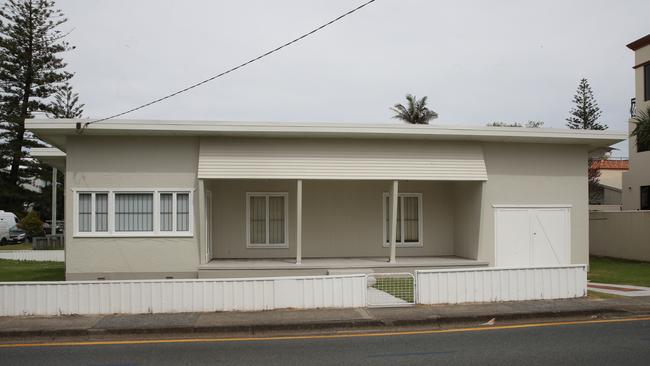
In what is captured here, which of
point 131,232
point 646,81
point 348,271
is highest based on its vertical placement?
point 646,81

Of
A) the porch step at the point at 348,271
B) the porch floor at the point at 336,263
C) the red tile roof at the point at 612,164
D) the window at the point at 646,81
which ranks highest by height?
the window at the point at 646,81

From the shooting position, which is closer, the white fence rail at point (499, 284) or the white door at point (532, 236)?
the white fence rail at point (499, 284)

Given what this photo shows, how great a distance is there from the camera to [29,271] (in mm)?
20609

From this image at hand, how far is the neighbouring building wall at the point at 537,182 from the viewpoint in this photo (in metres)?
17.3

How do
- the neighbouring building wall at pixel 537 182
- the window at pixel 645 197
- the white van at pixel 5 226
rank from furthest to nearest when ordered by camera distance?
1. the white van at pixel 5 226
2. the window at pixel 645 197
3. the neighbouring building wall at pixel 537 182

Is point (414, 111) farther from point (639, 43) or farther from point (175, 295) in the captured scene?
point (175, 295)

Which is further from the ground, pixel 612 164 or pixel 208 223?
pixel 612 164

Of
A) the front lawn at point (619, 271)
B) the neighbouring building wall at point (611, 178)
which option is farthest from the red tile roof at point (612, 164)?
the front lawn at point (619, 271)

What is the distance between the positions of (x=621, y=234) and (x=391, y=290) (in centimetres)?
1347

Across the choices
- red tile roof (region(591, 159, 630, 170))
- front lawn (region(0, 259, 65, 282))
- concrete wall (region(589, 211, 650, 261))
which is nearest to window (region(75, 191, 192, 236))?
front lawn (region(0, 259, 65, 282))

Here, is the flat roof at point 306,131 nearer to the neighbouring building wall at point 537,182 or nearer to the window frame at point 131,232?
the neighbouring building wall at point 537,182

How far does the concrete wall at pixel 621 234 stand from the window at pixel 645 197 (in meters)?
5.96

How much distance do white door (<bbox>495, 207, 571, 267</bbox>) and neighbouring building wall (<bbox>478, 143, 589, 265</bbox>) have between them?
0.69 feet

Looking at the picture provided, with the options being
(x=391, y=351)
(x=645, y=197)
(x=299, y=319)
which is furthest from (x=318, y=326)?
(x=645, y=197)
